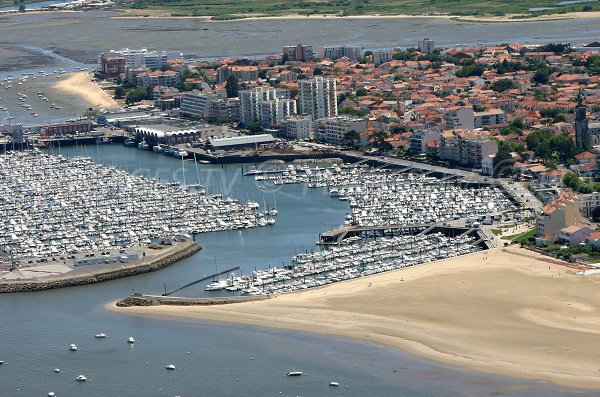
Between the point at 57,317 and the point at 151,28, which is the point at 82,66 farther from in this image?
the point at 57,317

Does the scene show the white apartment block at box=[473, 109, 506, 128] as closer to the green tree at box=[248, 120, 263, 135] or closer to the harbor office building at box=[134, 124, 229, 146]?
the green tree at box=[248, 120, 263, 135]

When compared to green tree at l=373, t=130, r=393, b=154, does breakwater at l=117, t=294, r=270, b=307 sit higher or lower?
higher

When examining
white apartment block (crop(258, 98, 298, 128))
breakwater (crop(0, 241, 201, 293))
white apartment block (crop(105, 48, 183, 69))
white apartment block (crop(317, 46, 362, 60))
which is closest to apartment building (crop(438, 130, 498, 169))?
white apartment block (crop(258, 98, 298, 128))

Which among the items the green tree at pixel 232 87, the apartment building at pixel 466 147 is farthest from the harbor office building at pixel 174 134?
the apartment building at pixel 466 147

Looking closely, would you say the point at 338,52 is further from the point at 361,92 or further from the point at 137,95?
the point at 361,92

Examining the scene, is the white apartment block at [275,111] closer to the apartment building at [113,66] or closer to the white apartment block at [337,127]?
the white apartment block at [337,127]

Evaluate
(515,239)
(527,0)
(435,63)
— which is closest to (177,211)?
(515,239)
